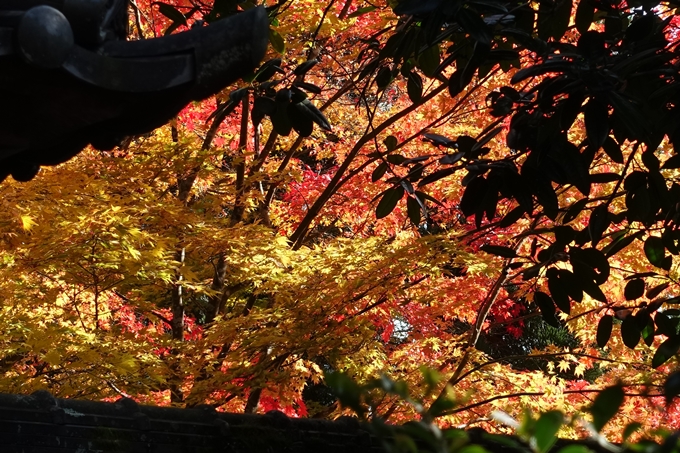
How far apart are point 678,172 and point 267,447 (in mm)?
4532

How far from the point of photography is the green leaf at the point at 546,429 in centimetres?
86

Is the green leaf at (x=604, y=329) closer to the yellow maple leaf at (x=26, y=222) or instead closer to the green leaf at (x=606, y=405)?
the green leaf at (x=606, y=405)

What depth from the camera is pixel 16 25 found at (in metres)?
1.60

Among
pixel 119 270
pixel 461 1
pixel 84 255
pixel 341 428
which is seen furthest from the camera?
pixel 119 270

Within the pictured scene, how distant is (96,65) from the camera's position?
5.49 feet

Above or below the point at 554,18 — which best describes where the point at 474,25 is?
below

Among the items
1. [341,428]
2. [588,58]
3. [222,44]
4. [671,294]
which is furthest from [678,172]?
[222,44]

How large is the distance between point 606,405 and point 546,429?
11 cm

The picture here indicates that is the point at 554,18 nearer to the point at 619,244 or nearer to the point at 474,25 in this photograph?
the point at 474,25

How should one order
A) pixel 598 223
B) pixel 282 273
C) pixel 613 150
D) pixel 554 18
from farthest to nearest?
pixel 282 273, pixel 598 223, pixel 554 18, pixel 613 150

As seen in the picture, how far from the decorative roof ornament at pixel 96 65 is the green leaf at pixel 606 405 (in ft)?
3.72

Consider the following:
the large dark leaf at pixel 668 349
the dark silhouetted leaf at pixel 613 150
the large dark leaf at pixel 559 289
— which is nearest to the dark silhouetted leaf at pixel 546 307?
the large dark leaf at pixel 559 289

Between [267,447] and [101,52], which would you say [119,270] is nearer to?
[267,447]

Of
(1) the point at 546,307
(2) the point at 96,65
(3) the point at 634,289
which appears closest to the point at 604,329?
(3) the point at 634,289
